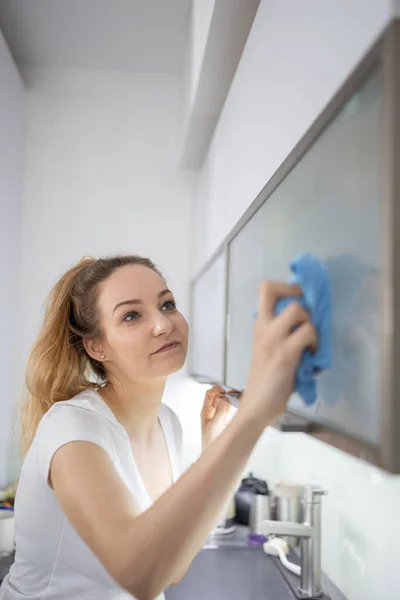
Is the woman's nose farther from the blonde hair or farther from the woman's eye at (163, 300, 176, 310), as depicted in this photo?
the blonde hair

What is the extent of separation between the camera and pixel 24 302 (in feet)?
8.25

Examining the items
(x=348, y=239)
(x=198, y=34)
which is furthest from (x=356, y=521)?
(x=198, y=34)

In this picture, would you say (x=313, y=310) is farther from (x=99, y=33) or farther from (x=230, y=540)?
(x=99, y=33)

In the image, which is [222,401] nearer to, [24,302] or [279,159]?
[279,159]

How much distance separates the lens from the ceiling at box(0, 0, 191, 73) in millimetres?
2252

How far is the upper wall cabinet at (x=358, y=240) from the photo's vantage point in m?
0.47

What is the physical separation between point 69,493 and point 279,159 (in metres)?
0.63

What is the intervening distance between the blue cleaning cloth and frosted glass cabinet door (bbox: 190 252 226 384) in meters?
0.70

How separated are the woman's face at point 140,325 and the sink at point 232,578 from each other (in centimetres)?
80

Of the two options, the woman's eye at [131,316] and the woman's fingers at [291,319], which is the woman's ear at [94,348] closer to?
the woman's eye at [131,316]

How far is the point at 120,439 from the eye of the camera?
110 cm

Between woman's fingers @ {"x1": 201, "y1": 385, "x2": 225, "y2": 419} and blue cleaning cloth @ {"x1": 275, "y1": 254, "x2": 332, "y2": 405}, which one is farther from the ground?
blue cleaning cloth @ {"x1": 275, "y1": 254, "x2": 332, "y2": 405}

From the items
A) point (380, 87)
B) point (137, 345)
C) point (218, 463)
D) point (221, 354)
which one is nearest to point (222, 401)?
point (221, 354)

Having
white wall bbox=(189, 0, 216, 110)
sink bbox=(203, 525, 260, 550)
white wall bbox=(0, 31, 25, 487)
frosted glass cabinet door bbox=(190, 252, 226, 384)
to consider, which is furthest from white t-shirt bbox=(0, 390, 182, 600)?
white wall bbox=(0, 31, 25, 487)
